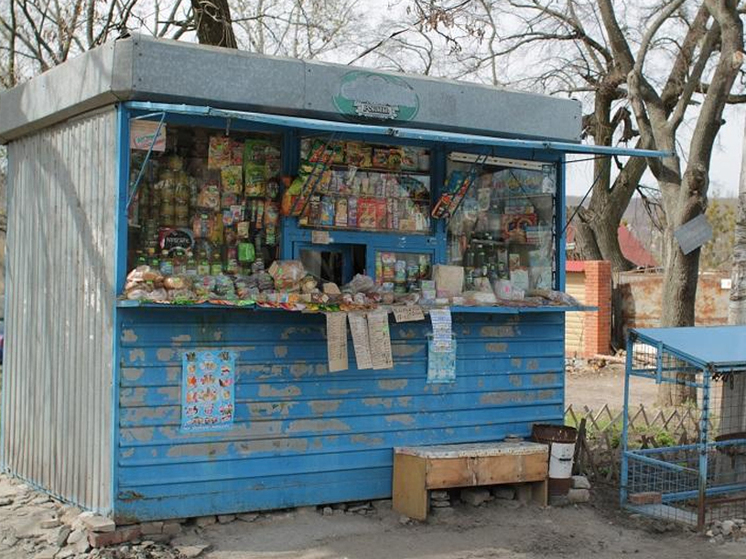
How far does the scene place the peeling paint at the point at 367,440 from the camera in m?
8.05

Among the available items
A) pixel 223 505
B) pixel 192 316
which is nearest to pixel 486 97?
pixel 192 316

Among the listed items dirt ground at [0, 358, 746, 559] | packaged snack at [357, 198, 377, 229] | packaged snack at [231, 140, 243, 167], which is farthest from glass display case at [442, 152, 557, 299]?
dirt ground at [0, 358, 746, 559]

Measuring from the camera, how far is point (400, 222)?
862 centimetres

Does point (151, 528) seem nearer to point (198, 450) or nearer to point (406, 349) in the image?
point (198, 450)

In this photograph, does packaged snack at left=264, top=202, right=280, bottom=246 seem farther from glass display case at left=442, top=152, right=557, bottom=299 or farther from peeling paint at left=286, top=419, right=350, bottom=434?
glass display case at left=442, top=152, right=557, bottom=299

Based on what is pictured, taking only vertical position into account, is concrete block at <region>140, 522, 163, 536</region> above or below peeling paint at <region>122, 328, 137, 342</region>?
below

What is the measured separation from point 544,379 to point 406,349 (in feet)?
5.42

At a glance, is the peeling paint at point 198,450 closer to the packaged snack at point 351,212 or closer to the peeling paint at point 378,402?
the peeling paint at point 378,402

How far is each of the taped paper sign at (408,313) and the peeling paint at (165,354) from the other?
1.90m

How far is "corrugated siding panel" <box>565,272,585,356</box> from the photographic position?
21578mm

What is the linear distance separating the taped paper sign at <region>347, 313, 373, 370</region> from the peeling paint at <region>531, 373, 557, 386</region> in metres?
2.04

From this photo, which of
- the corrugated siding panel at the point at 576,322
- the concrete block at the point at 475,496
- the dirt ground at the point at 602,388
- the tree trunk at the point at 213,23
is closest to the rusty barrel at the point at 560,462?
the concrete block at the point at 475,496

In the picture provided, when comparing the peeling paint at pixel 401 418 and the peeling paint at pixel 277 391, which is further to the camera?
the peeling paint at pixel 401 418

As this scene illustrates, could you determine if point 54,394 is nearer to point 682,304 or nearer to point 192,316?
point 192,316
